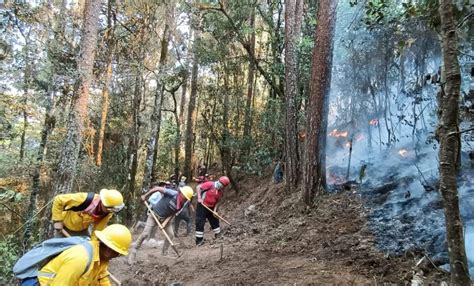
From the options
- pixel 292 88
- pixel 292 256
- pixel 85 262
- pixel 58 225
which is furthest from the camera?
pixel 292 88

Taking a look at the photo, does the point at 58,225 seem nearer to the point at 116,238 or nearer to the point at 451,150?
the point at 116,238

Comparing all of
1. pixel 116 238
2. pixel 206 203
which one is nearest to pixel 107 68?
pixel 206 203

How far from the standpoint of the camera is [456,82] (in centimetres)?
328

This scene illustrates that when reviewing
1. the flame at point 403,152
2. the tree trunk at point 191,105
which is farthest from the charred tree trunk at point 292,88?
the tree trunk at point 191,105

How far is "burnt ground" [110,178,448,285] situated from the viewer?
5.92 m

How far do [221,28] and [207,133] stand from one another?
17.9 feet

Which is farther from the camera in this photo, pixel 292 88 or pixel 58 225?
pixel 292 88

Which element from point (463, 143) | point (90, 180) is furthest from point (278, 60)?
point (463, 143)

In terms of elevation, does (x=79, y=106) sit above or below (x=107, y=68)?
below

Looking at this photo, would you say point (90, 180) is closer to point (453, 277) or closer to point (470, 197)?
point (470, 197)

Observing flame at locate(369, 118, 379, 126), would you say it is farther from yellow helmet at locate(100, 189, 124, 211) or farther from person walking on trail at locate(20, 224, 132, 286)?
person walking on trail at locate(20, 224, 132, 286)

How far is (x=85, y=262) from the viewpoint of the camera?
331 cm

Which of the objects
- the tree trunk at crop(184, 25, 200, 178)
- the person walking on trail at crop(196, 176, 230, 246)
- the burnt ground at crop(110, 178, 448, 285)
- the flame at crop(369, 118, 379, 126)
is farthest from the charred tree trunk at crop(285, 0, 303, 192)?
the tree trunk at crop(184, 25, 200, 178)

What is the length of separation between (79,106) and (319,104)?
533 cm
